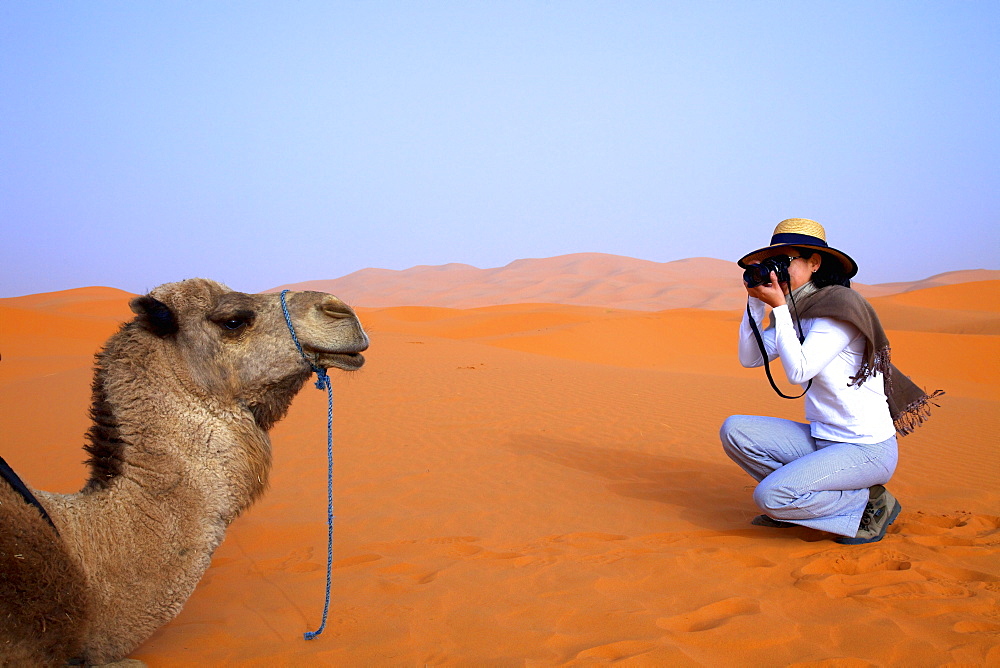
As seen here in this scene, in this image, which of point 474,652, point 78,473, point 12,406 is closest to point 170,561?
point 474,652

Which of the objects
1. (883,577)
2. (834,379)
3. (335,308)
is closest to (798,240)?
(834,379)

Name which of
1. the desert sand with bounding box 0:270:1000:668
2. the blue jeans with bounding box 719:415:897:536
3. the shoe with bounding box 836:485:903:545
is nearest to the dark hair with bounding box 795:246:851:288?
the blue jeans with bounding box 719:415:897:536

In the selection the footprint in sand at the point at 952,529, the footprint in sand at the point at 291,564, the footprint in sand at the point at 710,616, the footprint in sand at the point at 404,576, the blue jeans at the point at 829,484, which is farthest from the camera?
the footprint in sand at the point at 291,564

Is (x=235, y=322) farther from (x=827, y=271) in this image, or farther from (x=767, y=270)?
(x=827, y=271)

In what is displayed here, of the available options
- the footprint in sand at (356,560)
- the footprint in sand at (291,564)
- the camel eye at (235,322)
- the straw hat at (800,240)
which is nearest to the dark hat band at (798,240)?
the straw hat at (800,240)

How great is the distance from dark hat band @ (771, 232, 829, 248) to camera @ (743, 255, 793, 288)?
105 mm

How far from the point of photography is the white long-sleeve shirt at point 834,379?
12.9ft

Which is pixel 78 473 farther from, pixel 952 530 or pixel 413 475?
pixel 952 530

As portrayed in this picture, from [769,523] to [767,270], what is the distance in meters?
1.96

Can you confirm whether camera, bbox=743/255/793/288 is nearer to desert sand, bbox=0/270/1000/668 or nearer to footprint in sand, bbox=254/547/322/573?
desert sand, bbox=0/270/1000/668

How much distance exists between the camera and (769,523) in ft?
15.6

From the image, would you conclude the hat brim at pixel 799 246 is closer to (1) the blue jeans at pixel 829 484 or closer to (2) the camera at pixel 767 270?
(2) the camera at pixel 767 270

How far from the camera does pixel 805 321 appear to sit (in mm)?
4250

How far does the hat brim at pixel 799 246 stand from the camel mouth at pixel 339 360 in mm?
2643
